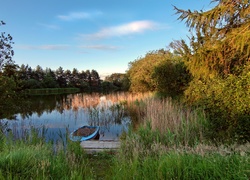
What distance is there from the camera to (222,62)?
696cm

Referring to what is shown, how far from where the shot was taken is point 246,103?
18.2 ft

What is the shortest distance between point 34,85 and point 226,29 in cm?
4428

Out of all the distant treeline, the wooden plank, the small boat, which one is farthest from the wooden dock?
the distant treeline

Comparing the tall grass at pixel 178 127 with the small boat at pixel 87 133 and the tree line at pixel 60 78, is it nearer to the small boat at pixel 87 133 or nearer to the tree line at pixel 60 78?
the small boat at pixel 87 133

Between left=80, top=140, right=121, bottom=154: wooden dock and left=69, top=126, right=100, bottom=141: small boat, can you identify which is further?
left=69, top=126, right=100, bottom=141: small boat

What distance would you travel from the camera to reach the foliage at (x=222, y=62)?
5699mm

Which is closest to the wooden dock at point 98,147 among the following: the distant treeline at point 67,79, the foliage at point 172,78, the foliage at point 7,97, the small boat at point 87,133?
the small boat at point 87,133

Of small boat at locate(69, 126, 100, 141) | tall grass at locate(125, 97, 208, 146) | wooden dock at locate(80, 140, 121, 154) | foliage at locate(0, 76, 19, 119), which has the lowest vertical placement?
small boat at locate(69, 126, 100, 141)

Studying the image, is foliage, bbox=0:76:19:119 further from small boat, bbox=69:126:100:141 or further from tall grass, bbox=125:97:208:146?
tall grass, bbox=125:97:208:146

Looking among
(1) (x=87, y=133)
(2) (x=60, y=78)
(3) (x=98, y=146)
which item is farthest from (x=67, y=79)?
(3) (x=98, y=146)

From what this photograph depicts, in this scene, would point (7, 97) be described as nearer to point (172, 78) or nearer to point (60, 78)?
point (172, 78)

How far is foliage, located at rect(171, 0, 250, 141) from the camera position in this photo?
570cm

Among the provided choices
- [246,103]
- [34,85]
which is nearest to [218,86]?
[246,103]

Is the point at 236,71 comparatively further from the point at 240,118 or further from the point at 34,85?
the point at 34,85
